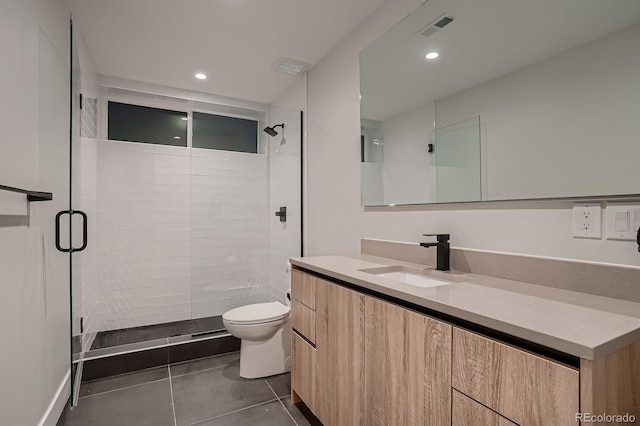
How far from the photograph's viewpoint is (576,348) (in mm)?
638

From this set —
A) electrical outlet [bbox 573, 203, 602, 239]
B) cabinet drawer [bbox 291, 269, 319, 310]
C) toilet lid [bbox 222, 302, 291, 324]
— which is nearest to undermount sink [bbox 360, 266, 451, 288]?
cabinet drawer [bbox 291, 269, 319, 310]

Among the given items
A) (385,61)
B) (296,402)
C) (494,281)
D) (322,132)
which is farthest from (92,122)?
(494,281)

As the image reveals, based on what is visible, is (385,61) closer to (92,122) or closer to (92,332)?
(92,122)

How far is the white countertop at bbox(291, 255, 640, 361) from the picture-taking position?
674 millimetres

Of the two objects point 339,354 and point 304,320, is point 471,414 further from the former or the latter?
point 304,320

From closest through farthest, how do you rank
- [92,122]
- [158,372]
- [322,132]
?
1. [158,372]
2. [322,132]
3. [92,122]

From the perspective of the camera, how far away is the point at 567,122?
44.9 inches

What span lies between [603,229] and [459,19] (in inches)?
46.4

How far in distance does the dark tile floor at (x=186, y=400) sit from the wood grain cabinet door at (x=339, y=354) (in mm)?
396

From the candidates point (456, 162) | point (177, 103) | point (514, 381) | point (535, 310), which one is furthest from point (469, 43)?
point (177, 103)

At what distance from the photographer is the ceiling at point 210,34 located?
2021 millimetres

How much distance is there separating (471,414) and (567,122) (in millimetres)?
1068

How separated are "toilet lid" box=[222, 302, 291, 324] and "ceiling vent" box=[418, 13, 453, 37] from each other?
210 cm

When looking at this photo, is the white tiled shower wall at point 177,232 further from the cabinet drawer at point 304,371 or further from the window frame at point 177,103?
the cabinet drawer at point 304,371
